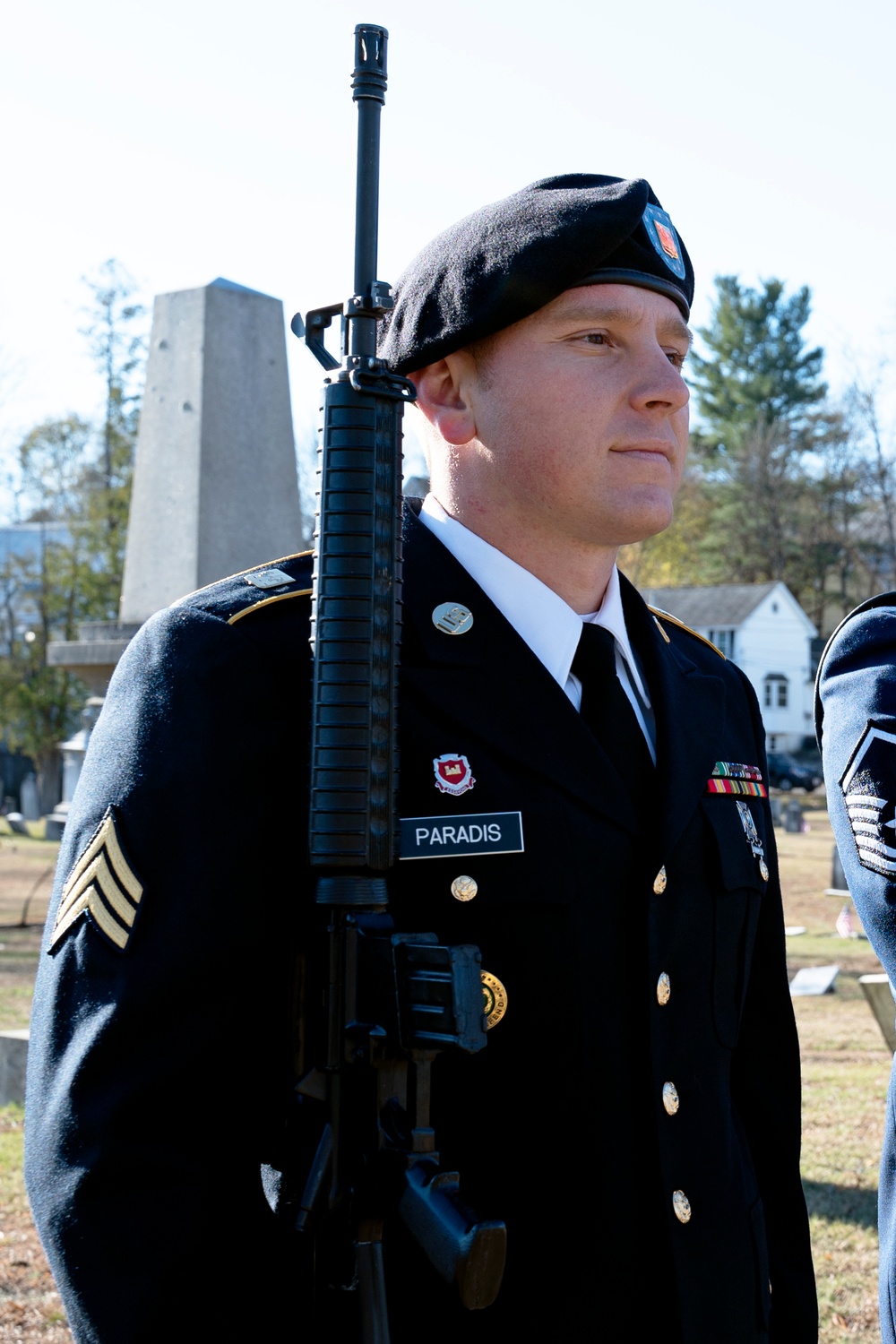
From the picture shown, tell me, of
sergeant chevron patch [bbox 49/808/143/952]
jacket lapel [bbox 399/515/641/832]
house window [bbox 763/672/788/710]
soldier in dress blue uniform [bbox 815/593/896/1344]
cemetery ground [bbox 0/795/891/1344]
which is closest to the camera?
sergeant chevron patch [bbox 49/808/143/952]

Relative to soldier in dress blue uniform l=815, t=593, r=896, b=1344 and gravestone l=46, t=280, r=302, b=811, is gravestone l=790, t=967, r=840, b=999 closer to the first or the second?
gravestone l=46, t=280, r=302, b=811

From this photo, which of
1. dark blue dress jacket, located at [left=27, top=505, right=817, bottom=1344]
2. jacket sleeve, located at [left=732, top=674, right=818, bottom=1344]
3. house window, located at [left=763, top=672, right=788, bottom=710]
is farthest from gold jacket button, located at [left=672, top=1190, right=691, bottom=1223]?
house window, located at [left=763, top=672, right=788, bottom=710]

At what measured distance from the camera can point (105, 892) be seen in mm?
1968

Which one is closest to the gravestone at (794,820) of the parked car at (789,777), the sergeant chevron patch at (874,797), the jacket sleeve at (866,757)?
the parked car at (789,777)

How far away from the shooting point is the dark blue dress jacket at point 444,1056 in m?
1.87

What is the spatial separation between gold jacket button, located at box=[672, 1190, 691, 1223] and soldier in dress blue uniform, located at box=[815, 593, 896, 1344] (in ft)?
1.97

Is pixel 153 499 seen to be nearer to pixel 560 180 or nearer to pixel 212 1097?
pixel 560 180

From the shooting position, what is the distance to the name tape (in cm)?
214

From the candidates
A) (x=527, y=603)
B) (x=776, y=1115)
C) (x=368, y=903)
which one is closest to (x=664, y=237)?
(x=527, y=603)

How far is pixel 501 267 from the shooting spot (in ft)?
7.88

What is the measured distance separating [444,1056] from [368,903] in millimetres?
328

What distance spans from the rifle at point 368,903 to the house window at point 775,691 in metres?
60.5

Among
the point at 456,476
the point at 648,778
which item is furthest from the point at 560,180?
the point at 648,778

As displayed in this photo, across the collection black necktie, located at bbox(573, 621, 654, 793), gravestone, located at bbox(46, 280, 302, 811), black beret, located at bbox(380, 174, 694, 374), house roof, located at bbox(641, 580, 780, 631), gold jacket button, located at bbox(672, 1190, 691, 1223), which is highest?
house roof, located at bbox(641, 580, 780, 631)
